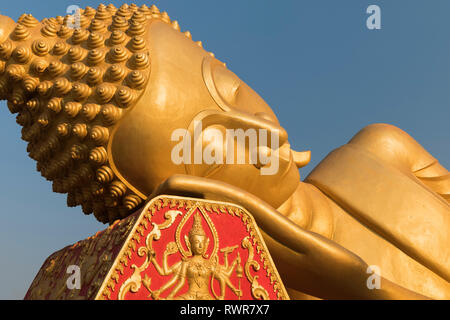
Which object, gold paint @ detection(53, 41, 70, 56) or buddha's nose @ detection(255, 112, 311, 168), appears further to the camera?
buddha's nose @ detection(255, 112, 311, 168)

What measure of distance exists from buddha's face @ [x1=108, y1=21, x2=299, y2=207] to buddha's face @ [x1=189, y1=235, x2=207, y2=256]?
1.61ft

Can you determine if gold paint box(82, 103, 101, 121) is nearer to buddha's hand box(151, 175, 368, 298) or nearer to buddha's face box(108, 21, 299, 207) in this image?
Answer: buddha's face box(108, 21, 299, 207)

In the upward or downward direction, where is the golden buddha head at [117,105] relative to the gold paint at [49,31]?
downward

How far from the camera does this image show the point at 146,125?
2.38 m

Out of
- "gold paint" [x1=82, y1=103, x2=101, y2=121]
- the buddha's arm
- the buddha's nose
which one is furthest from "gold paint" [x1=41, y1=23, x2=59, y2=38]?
the buddha's arm

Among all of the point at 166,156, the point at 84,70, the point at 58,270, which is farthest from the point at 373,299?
the point at 84,70

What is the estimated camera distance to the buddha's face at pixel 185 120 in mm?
2391

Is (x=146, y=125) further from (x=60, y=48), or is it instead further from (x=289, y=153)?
(x=289, y=153)

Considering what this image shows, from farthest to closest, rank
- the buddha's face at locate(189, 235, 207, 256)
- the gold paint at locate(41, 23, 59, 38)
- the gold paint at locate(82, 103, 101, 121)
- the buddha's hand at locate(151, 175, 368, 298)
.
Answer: the gold paint at locate(41, 23, 59, 38), the gold paint at locate(82, 103, 101, 121), the buddha's hand at locate(151, 175, 368, 298), the buddha's face at locate(189, 235, 207, 256)

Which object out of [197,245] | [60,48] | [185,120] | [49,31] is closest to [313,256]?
[197,245]

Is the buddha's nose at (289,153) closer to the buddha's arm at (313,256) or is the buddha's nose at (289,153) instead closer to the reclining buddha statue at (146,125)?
the reclining buddha statue at (146,125)

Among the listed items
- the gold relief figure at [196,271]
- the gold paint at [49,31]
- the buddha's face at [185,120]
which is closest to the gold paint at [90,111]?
the buddha's face at [185,120]

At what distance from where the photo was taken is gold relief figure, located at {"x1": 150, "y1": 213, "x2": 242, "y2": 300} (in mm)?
1961

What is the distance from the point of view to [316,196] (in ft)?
10.1
